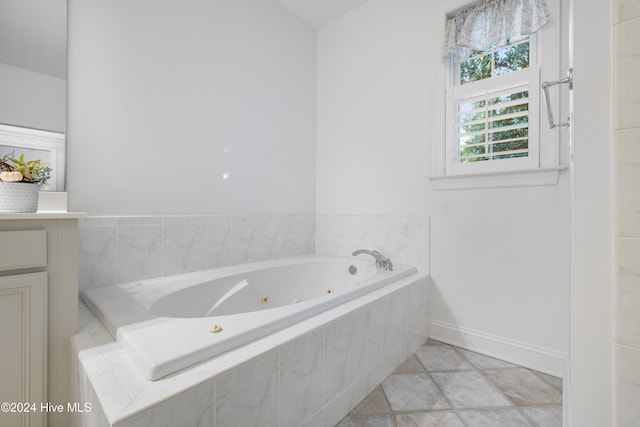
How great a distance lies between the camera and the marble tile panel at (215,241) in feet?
6.42

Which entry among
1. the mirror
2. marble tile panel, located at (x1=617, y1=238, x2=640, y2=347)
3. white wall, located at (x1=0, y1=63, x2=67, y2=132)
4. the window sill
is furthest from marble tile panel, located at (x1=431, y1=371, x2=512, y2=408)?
white wall, located at (x1=0, y1=63, x2=67, y2=132)

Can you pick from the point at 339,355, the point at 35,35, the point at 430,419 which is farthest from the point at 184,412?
the point at 35,35

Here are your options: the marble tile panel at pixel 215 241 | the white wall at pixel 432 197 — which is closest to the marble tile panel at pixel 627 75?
the white wall at pixel 432 197

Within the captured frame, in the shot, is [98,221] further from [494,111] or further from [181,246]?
[494,111]

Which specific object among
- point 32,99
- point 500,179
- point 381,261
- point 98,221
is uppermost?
point 32,99

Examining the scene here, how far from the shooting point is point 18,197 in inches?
40.5

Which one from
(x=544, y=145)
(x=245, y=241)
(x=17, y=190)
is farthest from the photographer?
(x=245, y=241)

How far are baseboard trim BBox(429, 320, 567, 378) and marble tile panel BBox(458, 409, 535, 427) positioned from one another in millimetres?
457

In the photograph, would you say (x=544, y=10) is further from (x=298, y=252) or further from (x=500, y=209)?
(x=298, y=252)

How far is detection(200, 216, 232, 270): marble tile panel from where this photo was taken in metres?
1.96

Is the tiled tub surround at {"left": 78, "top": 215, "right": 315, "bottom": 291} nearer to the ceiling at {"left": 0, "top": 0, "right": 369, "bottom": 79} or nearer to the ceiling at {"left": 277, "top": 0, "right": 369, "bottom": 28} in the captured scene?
the ceiling at {"left": 0, "top": 0, "right": 369, "bottom": 79}

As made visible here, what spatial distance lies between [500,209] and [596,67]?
1.35 meters

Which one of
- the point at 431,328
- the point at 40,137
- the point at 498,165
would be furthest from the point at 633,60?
the point at 40,137

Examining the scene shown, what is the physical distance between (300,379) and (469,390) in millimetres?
998
